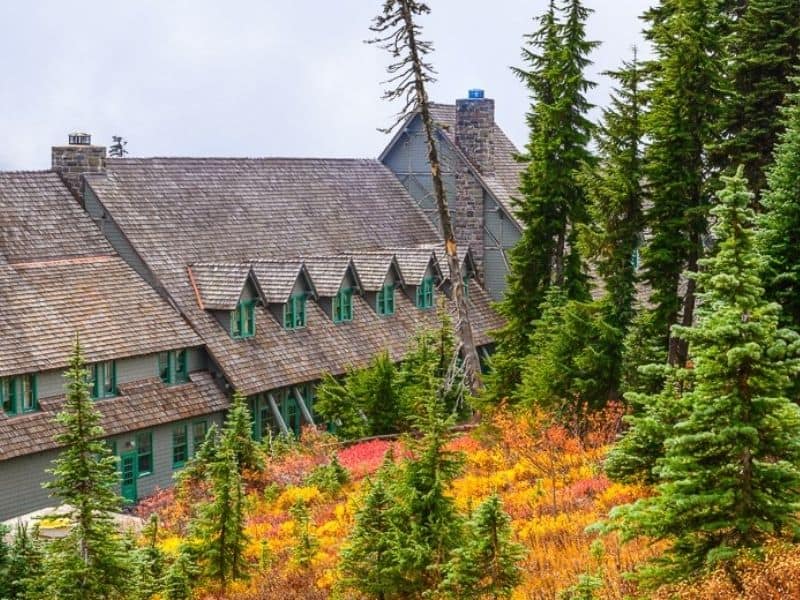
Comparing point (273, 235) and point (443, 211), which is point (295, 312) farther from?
point (443, 211)

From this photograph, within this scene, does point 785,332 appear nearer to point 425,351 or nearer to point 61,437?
point 61,437

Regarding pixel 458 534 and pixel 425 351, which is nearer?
pixel 458 534

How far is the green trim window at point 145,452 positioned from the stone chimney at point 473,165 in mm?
19262

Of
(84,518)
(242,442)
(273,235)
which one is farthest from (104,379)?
(84,518)

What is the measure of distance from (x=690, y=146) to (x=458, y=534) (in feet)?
45.9

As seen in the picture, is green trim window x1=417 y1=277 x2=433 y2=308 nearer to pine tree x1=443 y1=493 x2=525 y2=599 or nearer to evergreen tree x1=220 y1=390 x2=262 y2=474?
evergreen tree x1=220 y1=390 x2=262 y2=474

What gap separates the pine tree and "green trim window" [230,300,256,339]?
25.4 metres

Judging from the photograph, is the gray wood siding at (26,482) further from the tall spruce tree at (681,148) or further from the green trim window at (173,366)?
the tall spruce tree at (681,148)

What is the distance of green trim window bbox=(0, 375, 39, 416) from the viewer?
33156 mm

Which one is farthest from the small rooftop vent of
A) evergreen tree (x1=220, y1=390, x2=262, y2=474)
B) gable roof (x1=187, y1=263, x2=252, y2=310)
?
evergreen tree (x1=220, y1=390, x2=262, y2=474)

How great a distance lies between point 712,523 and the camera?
13969 millimetres

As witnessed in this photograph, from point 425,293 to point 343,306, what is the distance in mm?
4865

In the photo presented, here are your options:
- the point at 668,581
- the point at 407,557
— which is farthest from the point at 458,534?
the point at 668,581

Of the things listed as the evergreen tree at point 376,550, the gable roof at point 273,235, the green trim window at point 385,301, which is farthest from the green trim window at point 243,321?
the evergreen tree at point 376,550
